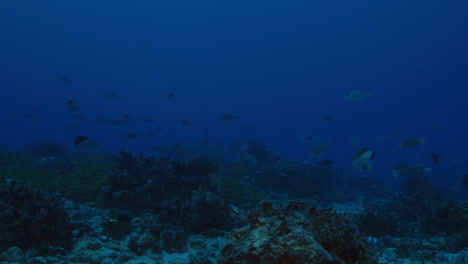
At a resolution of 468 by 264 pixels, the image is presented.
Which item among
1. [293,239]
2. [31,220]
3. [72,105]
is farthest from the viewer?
[72,105]

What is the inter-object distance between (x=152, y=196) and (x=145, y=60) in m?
208

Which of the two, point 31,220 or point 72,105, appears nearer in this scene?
point 31,220

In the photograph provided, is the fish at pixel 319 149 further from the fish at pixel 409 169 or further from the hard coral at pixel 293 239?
the hard coral at pixel 293 239

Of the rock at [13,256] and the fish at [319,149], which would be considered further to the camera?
the fish at [319,149]

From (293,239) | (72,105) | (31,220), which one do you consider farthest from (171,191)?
(72,105)

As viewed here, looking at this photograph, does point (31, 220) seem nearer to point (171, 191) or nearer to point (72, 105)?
point (171, 191)

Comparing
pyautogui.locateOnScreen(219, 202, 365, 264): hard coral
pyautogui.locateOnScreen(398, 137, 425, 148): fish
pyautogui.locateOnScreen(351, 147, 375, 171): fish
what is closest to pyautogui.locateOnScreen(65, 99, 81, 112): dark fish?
pyautogui.locateOnScreen(351, 147, 375, 171): fish

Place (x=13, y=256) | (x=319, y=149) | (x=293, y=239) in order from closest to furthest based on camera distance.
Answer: (x=293, y=239) < (x=13, y=256) < (x=319, y=149)

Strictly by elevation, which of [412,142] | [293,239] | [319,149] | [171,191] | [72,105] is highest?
[293,239]

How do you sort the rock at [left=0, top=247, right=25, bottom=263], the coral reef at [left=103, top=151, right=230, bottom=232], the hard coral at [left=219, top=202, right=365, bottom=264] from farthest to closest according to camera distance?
the coral reef at [left=103, top=151, right=230, bottom=232], the rock at [left=0, top=247, right=25, bottom=263], the hard coral at [left=219, top=202, right=365, bottom=264]

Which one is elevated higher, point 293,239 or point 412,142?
point 293,239

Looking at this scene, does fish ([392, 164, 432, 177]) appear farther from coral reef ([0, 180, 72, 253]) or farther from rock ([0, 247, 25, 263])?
rock ([0, 247, 25, 263])

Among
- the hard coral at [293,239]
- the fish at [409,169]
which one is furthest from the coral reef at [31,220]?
the fish at [409,169]

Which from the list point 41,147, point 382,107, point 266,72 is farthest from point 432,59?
point 41,147
